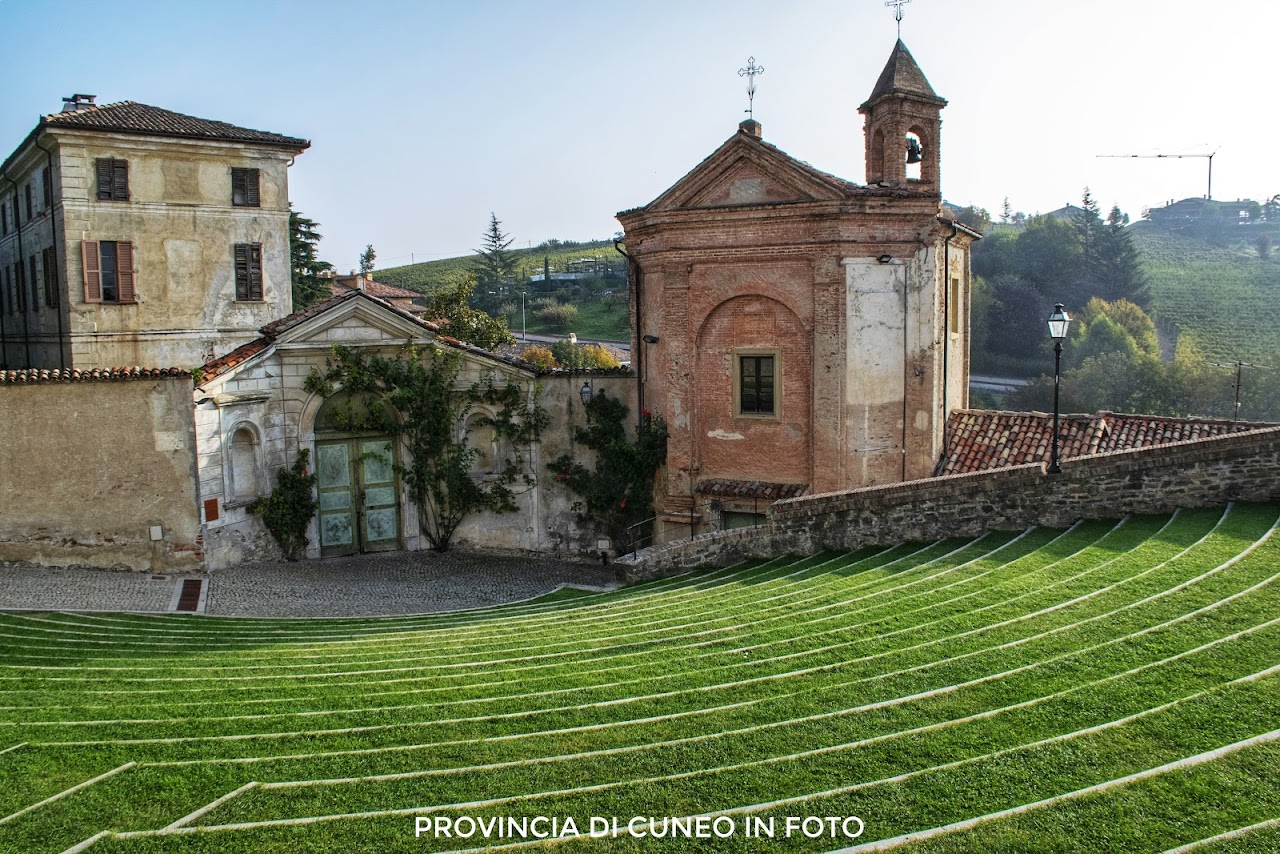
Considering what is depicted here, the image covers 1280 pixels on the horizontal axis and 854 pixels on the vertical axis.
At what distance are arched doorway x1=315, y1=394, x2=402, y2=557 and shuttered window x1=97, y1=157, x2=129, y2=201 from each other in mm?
12204

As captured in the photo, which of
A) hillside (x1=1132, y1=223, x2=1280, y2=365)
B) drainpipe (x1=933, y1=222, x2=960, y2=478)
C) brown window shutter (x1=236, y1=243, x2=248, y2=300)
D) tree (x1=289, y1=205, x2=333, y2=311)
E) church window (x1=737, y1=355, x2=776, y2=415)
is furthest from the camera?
hillside (x1=1132, y1=223, x2=1280, y2=365)

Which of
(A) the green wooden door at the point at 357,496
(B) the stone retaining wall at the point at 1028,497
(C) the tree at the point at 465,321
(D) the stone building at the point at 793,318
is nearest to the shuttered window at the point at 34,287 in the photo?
(C) the tree at the point at 465,321

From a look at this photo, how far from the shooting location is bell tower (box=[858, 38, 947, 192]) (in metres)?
19.0

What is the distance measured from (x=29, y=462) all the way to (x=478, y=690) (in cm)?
1122

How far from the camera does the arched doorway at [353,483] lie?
18759mm

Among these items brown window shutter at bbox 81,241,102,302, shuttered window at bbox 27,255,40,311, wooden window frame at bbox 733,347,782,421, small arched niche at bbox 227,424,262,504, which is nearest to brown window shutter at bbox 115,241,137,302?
brown window shutter at bbox 81,241,102,302

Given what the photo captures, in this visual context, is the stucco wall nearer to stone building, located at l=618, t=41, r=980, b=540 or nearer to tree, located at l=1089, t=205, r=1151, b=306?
stone building, located at l=618, t=41, r=980, b=540

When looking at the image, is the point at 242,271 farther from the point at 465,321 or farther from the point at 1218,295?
the point at 1218,295

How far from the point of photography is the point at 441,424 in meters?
19.4

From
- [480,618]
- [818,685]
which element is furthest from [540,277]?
[818,685]

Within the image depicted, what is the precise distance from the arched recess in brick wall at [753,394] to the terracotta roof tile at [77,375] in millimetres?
9746

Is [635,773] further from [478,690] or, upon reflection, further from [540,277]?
[540,277]

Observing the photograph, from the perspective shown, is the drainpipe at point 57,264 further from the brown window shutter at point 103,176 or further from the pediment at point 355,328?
the pediment at point 355,328

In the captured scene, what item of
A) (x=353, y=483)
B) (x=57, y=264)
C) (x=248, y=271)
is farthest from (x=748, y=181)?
(x=57, y=264)
